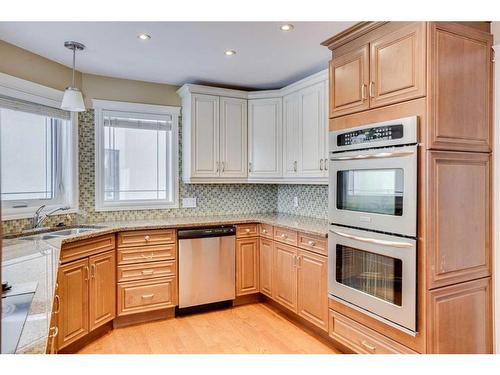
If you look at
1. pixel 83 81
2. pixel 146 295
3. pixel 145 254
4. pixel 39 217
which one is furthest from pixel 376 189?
pixel 83 81

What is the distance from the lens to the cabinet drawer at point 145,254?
3071 millimetres

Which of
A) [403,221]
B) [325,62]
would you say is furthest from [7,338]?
[325,62]

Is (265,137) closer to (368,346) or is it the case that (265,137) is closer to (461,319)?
(368,346)

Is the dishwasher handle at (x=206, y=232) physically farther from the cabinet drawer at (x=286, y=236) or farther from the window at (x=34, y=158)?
the window at (x=34, y=158)

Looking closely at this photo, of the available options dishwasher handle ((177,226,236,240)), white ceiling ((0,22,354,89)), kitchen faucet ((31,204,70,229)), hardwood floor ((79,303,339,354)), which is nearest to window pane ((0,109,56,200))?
kitchen faucet ((31,204,70,229))

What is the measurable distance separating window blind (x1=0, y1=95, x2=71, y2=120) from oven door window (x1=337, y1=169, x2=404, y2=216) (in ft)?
8.53

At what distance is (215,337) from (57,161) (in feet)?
7.19

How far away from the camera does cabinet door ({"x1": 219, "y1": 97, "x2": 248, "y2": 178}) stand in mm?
3738

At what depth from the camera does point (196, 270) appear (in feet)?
11.0

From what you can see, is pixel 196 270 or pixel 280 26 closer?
pixel 280 26

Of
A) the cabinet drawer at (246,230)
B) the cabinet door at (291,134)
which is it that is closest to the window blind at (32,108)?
the cabinet drawer at (246,230)

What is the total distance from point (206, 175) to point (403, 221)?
2.22 meters

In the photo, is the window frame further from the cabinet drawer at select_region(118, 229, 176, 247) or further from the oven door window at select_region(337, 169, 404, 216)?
the oven door window at select_region(337, 169, 404, 216)
